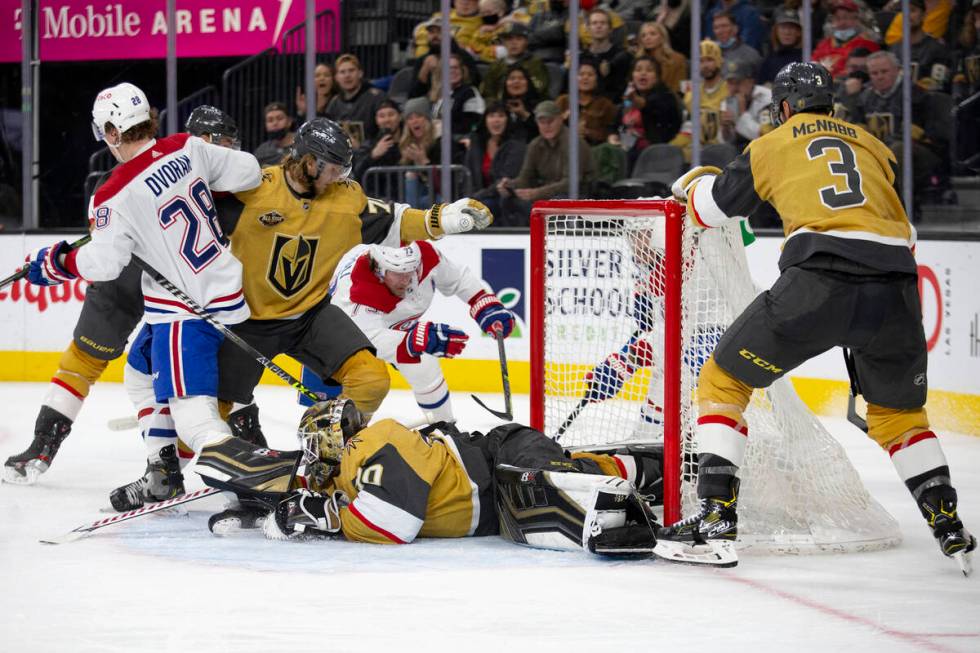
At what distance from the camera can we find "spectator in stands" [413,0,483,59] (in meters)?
7.17

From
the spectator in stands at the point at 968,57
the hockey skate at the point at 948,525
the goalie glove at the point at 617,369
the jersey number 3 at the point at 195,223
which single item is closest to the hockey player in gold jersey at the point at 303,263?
the jersey number 3 at the point at 195,223

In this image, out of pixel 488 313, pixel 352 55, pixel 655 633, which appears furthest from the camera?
pixel 352 55

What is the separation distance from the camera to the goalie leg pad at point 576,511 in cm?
317

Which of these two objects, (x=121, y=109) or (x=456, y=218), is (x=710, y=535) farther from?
(x=121, y=109)

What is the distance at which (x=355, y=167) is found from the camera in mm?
7234

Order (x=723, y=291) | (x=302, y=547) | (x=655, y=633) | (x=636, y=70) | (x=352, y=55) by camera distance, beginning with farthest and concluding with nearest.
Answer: (x=352, y=55), (x=636, y=70), (x=723, y=291), (x=302, y=547), (x=655, y=633)

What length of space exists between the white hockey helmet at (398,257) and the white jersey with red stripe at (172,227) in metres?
0.65

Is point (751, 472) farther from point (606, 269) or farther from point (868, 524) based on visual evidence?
point (606, 269)

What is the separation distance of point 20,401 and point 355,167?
203 centimetres

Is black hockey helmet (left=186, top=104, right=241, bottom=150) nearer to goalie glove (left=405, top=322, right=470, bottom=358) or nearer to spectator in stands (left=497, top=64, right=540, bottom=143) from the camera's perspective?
goalie glove (left=405, top=322, right=470, bottom=358)

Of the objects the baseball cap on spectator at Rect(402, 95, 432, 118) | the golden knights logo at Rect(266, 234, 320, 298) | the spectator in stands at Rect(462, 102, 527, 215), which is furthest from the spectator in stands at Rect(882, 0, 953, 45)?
the golden knights logo at Rect(266, 234, 320, 298)

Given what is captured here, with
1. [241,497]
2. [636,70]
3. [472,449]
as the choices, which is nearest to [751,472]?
[472,449]

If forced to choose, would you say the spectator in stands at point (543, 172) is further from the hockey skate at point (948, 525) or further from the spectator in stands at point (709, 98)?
the hockey skate at point (948, 525)

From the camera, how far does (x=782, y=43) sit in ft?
21.9
